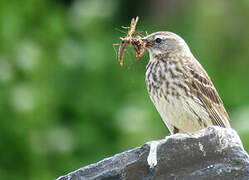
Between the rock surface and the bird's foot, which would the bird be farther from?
the bird's foot

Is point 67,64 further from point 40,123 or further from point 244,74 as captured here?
point 244,74

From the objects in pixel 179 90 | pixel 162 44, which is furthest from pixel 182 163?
pixel 162 44

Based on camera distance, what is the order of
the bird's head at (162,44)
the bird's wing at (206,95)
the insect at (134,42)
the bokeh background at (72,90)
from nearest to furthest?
the bird's wing at (206,95) → the insect at (134,42) → the bird's head at (162,44) → the bokeh background at (72,90)

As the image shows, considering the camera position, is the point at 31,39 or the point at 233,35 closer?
the point at 31,39

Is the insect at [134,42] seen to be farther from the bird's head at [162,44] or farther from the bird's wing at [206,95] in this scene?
the bird's wing at [206,95]

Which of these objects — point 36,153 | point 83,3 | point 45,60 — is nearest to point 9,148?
point 36,153

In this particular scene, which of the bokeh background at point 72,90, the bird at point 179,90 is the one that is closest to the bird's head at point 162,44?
the bird at point 179,90

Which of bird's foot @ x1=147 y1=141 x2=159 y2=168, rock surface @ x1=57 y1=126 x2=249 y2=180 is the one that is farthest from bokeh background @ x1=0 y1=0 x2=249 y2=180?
bird's foot @ x1=147 y1=141 x2=159 y2=168
